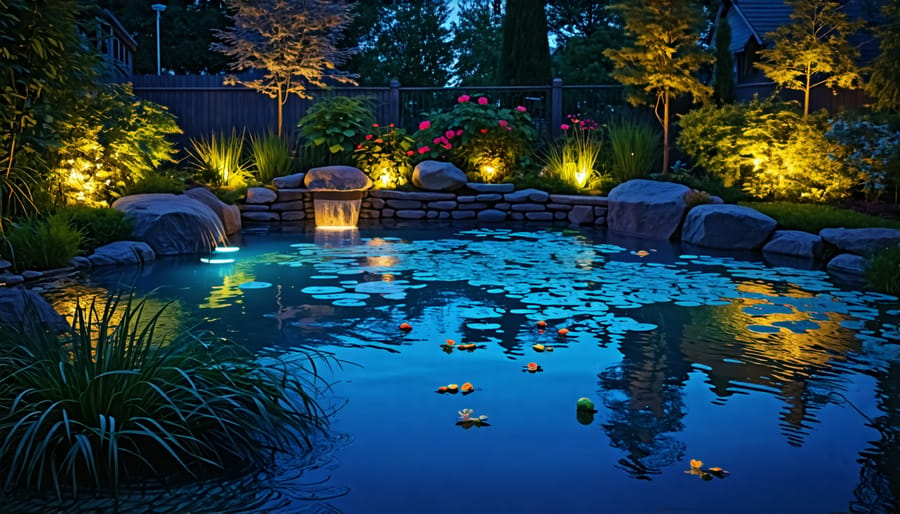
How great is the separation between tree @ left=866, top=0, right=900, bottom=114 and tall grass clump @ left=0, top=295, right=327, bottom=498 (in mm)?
9877

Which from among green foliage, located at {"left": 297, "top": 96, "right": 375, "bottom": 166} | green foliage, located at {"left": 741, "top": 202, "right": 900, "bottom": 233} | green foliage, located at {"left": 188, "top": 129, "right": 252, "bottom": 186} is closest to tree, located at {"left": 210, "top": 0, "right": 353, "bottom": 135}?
green foliage, located at {"left": 297, "top": 96, "right": 375, "bottom": 166}

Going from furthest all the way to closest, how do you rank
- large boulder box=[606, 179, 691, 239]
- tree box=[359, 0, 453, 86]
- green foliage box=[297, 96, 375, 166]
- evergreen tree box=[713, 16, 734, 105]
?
tree box=[359, 0, 453, 86], evergreen tree box=[713, 16, 734, 105], green foliage box=[297, 96, 375, 166], large boulder box=[606, 179, 691, 239]

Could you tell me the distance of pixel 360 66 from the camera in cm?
2612

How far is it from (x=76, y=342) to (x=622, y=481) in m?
1.93

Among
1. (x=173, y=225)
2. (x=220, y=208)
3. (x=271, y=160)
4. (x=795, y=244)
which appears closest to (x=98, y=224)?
(x=173, y=225)

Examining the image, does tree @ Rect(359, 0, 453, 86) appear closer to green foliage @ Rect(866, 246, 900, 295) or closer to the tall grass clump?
green foliage @ Rect(866, 246, 900, 295)

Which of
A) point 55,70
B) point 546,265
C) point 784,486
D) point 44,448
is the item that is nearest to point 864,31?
point 546,265

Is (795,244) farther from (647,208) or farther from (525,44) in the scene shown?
(525,44)

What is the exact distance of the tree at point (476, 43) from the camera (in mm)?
27000

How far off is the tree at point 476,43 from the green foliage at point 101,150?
16.6m

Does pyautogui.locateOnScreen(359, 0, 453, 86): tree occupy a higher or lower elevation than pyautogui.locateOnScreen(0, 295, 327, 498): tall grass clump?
higher

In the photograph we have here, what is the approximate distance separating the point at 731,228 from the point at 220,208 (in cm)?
602

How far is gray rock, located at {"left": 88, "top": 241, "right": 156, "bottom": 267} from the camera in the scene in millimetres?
7570

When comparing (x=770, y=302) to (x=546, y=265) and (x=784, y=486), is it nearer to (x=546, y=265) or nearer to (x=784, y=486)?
(x=546, y=265)
